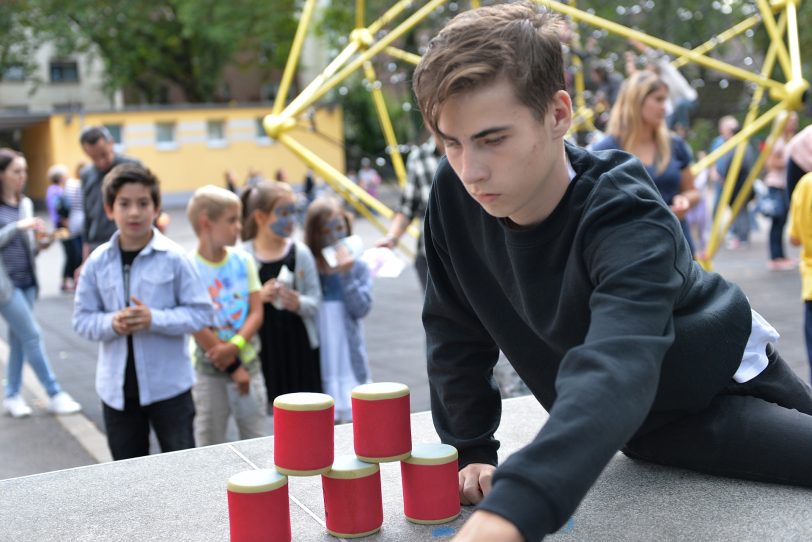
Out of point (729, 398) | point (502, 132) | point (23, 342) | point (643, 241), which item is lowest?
point (23, 342)

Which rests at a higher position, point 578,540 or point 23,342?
point 578,540

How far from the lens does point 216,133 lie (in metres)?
35.9

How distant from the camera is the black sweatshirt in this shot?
1.41 meters

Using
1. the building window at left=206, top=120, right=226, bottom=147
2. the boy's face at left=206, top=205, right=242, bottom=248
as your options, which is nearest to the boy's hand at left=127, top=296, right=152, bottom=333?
the boy's face at left=206, top=205, right=242, bottom=248

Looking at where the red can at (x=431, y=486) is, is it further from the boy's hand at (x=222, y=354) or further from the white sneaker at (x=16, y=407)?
the white sneaker at (x=16, y=407)

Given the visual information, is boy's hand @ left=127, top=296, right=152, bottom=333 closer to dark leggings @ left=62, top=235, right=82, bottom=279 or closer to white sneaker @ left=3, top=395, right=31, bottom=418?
white sneaker @ left=3, top=395, right=31, bottom=418

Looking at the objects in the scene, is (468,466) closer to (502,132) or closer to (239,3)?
(502,132)

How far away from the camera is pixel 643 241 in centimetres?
166

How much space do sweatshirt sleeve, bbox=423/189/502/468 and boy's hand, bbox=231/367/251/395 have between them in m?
2.30

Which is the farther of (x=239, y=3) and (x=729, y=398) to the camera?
(x=239, y=3)

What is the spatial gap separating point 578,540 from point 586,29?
6.33 meters

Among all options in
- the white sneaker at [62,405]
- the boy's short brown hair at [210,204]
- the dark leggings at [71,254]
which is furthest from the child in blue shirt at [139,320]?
the dark leggings at [71,254]

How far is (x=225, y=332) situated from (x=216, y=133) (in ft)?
106

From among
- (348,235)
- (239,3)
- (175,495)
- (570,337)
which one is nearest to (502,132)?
(570,337)
